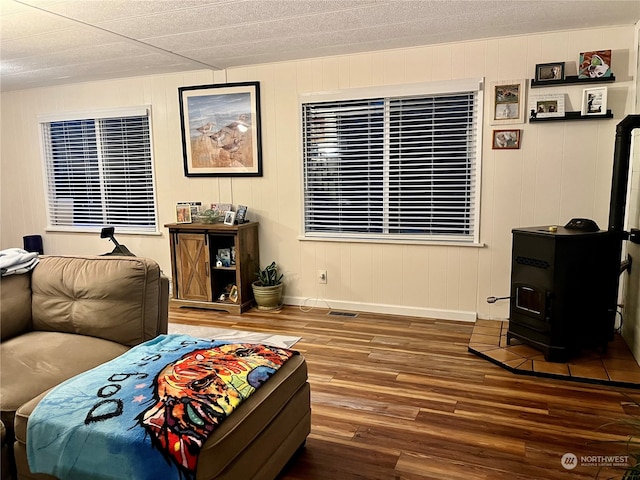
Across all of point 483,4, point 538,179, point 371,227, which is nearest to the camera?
point 483,4

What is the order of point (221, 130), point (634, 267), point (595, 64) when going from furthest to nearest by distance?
point (221, 130), point (595, 64), point (634, 267)

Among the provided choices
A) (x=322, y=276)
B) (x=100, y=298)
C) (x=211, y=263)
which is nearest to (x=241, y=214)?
(x=211, y=263)

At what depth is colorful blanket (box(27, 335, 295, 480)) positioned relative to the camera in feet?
5.17

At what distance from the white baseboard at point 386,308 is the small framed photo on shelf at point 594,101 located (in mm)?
1886

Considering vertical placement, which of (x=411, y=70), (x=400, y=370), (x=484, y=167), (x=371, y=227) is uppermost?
(x=411, y=70)

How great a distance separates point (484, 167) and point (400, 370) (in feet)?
6.28

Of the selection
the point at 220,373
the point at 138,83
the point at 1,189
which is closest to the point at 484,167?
the point at 220,373

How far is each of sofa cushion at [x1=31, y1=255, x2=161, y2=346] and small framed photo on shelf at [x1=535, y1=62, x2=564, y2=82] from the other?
324cm

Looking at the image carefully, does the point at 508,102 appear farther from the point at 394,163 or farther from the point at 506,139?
the point at 394,163

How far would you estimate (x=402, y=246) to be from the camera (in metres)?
4.36

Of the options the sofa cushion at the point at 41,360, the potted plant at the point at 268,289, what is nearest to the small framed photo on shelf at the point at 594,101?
the potted plant at the point at 268,289

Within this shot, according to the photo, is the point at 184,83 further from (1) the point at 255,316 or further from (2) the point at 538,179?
(2) the point at 538,179

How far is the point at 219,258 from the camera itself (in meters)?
4.73

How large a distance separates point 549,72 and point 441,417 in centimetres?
281
